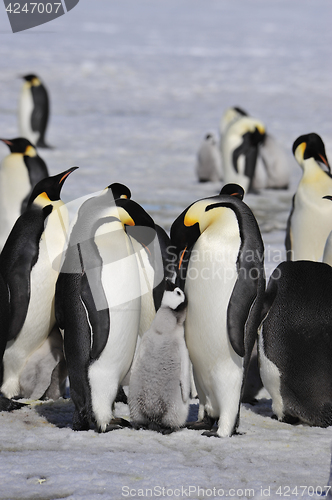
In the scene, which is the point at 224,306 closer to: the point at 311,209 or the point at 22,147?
the point at 311,209

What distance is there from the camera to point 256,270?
9.95 ft

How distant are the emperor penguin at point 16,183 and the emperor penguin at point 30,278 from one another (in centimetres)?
250

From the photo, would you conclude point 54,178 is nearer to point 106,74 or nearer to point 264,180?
point 264,180

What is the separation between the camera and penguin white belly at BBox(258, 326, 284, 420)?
3.28 metres

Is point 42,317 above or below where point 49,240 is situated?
below

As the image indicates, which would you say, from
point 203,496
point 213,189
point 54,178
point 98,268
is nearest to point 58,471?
point 203,496

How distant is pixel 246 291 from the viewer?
3.00 metres

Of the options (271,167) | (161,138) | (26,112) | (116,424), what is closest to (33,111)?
(26,112)

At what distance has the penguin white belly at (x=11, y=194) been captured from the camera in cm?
614

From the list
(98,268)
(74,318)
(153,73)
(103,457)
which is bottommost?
(153,73)

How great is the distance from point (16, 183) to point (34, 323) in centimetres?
296

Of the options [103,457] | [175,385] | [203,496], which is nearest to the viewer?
[203,496]

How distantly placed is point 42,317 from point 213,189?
292 inches

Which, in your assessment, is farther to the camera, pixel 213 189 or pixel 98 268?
pixel 213 189
